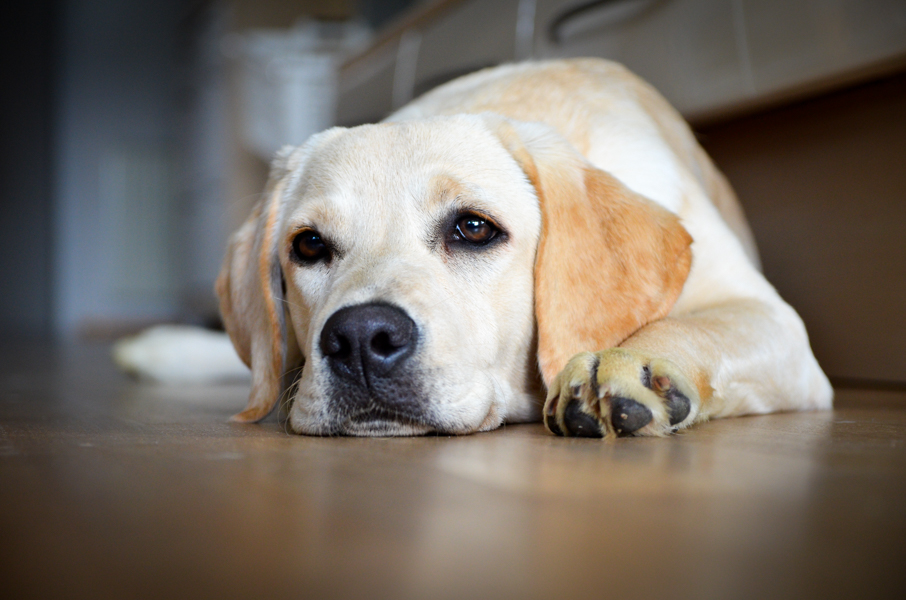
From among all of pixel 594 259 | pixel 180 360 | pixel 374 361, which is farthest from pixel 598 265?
pixel 180 360

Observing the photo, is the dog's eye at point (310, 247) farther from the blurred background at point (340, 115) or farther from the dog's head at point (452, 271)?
the blurred background at point (340, 115)

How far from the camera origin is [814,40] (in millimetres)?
2352

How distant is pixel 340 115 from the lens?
16.3ft

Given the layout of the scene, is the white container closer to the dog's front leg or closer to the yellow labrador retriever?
the yellow labrador retriever

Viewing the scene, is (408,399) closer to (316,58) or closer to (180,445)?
(180,445)

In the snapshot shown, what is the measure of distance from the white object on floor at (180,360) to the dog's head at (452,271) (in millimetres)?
1248

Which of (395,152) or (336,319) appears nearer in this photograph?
(336,319)

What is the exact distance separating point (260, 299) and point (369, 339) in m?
0.68

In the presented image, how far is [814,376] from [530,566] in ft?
4.81

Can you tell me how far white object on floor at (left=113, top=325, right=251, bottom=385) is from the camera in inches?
121

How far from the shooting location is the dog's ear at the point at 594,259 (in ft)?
5.55

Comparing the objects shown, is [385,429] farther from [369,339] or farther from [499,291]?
[499,291]

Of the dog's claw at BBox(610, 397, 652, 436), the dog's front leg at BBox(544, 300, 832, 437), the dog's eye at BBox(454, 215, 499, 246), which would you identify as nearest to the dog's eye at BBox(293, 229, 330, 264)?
the dog's eye at BBox(454, 215, 499, 246)

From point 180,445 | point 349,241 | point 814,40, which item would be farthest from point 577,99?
point 180,445
